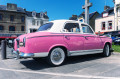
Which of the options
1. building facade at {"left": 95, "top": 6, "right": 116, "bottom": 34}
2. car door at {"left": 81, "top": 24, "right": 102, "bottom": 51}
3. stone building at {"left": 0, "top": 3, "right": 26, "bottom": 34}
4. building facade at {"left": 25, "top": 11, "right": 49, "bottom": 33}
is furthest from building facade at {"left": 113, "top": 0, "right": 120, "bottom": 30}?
stone building at {"left": 0, "top": 3, "right": 26, "bottom": 34}

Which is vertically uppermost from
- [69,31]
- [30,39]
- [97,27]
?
[97,27]

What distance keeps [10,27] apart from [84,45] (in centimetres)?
3127

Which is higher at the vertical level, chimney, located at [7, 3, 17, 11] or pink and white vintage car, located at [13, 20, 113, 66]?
chimney, located at [7, 3, 17, 11]

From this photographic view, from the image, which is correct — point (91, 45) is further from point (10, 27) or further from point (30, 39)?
point (10, 27)

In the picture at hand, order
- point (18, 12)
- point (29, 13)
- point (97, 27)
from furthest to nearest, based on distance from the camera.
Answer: point (29, 13) < point (18, 12) < point (97, 27)

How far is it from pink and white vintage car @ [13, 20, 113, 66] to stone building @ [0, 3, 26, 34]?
29.5m

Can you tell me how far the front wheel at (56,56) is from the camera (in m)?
4.17

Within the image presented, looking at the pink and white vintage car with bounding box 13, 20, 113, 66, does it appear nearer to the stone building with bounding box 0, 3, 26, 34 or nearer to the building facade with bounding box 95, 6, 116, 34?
the building facade with bounding box 95, 6, 116, 34

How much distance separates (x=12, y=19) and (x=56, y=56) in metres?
31.9

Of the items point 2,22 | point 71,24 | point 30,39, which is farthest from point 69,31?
point 2,22

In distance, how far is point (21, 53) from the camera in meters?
3.93

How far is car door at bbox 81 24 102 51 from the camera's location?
505 cm

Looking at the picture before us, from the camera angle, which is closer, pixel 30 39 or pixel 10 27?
pixel 30 39

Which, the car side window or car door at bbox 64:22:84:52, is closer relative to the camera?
car door at bbox 64:22:84:52
